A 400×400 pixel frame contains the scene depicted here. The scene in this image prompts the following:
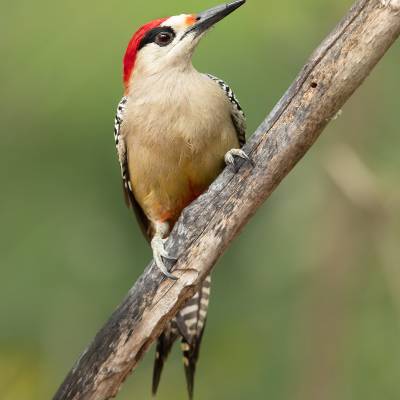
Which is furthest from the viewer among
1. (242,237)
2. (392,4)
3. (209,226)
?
(242,237)

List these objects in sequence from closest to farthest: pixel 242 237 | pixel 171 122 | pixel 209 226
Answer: pixel 209 226 → pixel 171 122 → pixel 242 237

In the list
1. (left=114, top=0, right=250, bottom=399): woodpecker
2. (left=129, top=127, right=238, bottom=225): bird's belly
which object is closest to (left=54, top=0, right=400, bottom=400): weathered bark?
(left=114, top=0, right=250, bottom=399): woodpecker

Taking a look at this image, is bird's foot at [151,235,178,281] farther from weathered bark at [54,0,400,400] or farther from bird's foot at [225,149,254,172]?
bird's foot at [225,149,254,172]

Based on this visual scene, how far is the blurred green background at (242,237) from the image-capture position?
19.7 ft

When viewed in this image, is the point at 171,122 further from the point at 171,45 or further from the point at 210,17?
the point at 210,17

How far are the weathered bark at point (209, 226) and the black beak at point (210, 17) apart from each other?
3.08ft

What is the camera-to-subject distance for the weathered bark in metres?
4.19

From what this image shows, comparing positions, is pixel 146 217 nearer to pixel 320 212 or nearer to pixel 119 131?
pixel 119 131

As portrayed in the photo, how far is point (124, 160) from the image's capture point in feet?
17.6

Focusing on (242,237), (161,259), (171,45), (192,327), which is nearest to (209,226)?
(161,259)

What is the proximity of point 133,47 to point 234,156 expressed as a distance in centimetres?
113

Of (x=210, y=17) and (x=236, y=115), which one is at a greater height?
(x=210, y=17)

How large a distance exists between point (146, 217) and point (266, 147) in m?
1.51

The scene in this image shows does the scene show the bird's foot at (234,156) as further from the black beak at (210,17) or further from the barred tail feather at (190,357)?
the barred tail feather at (190,357)
